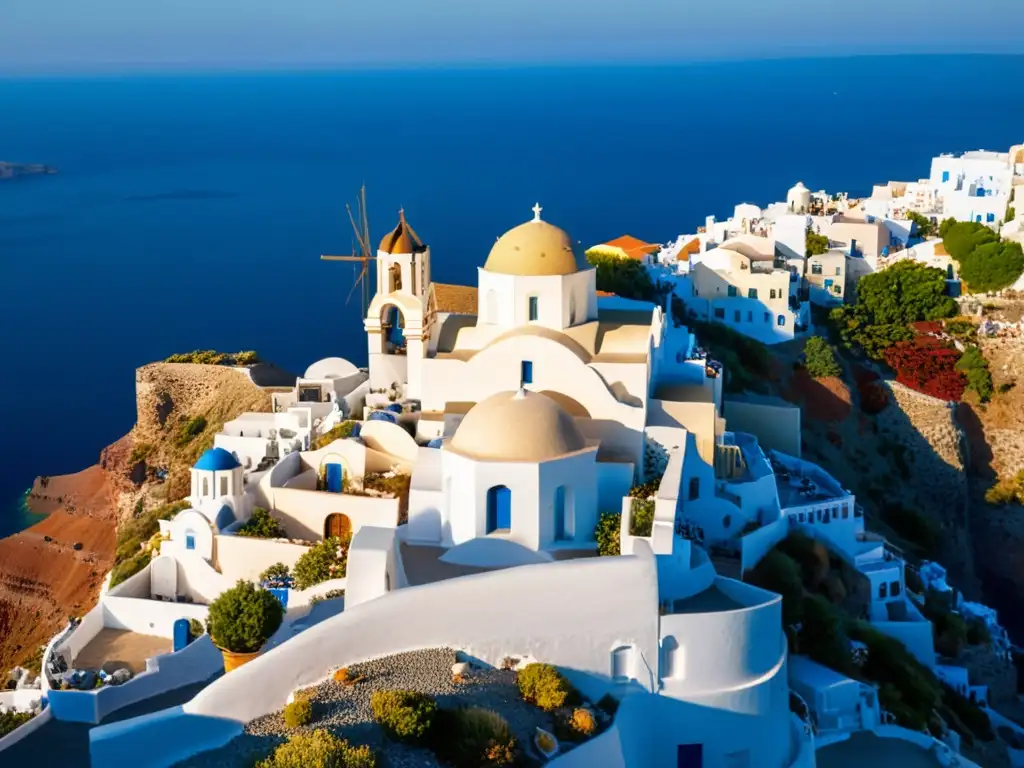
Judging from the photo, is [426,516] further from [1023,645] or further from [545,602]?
[1023,645]

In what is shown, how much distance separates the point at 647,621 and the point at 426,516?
6.31m

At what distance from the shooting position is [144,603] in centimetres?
2352

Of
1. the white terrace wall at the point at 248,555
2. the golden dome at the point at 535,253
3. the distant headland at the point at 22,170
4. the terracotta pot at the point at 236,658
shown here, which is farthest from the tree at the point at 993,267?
Result: the distant headland at the point at 22,170

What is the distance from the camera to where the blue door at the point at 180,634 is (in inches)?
856

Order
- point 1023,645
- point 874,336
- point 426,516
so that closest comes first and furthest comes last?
point 426,516
point 1023,645
point 874,336

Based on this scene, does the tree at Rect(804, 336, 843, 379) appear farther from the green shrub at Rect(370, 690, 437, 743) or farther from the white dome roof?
the green shrub at Rect(370, 690, 437, 743)

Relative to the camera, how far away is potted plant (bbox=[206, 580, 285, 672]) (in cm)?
1862

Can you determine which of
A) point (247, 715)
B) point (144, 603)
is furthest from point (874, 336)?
point (247, 715)

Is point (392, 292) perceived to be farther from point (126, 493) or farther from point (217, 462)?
point (126, 493)

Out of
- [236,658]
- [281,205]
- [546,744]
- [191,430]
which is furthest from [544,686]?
[281,205]

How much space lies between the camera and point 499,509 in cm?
2180

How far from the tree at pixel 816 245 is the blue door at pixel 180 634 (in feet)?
98.2

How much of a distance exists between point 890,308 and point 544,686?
30.8 m

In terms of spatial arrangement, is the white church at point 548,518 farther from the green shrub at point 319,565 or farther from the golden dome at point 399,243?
the green shrub at point 319,565
